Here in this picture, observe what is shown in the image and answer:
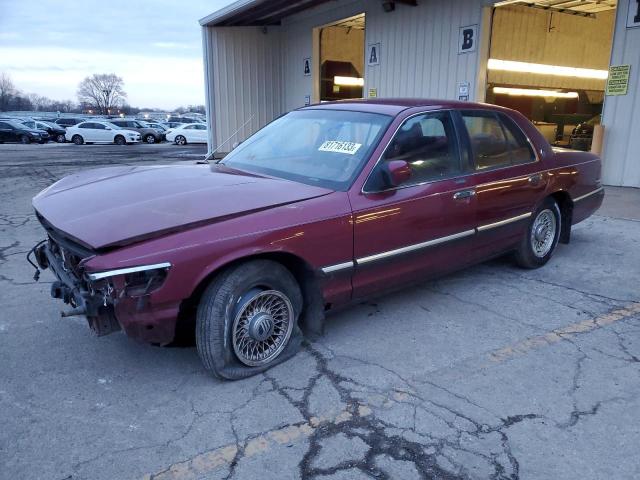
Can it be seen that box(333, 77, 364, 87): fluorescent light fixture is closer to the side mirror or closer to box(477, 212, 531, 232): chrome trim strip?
box(477, 212, 531, 232): chrome trim strip

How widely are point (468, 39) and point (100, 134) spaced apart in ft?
83.0

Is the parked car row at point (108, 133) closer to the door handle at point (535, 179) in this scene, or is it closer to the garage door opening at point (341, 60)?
the garage door opening at point (341, 60)

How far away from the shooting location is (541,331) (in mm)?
3799

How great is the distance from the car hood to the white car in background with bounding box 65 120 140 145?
1132 inches

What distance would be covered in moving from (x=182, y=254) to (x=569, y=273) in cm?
396

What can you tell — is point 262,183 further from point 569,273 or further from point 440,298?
point 569,273

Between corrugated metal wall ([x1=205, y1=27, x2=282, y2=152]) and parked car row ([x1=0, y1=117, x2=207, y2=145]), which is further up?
corrugated metal wall ([x1=205, y1=27, x2=282, y2=152])

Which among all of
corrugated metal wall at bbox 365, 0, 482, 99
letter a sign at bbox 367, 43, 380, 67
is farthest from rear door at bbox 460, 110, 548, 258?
letter a sign at bbox 367, 43, 380, 67

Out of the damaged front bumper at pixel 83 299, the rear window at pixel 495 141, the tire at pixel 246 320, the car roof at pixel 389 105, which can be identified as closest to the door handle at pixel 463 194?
the rear window at pixel 495 141

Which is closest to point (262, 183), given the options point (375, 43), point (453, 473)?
point (453, 473)

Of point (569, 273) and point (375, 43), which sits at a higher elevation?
point (375, 43)

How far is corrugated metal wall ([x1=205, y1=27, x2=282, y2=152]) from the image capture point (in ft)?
55.0

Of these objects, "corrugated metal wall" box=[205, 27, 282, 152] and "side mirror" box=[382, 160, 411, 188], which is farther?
A: "corrugated metal wall" box=[205, 27, 282, 152]

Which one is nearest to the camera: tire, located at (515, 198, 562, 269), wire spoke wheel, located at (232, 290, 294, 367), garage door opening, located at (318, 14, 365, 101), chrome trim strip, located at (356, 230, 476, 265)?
wire spoke wheel, located at (232, 290, 294, 367)
